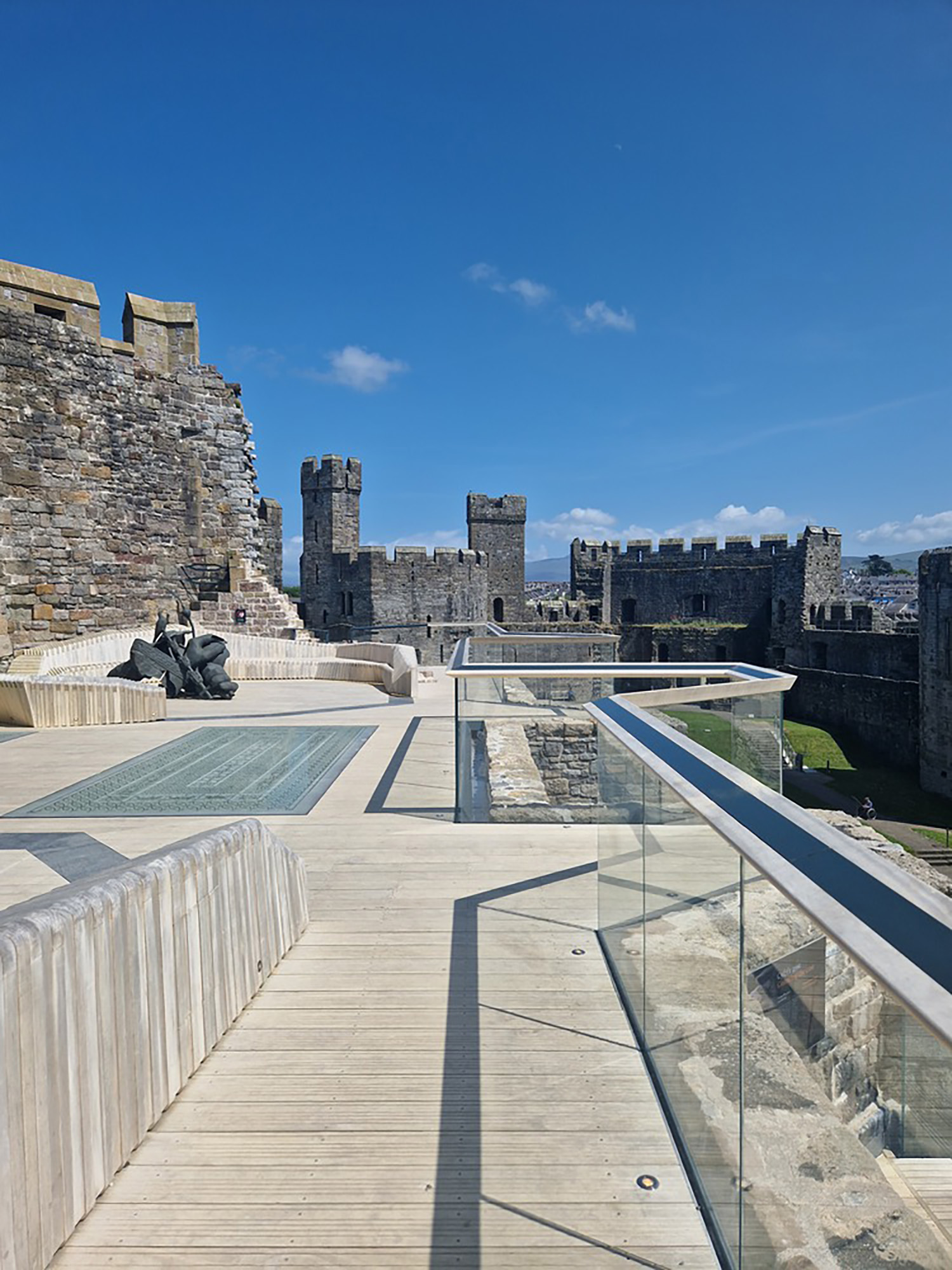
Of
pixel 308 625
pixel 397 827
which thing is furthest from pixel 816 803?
pixel 308 625

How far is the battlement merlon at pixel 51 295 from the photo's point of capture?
44.0 feet

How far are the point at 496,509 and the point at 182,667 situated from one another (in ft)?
108

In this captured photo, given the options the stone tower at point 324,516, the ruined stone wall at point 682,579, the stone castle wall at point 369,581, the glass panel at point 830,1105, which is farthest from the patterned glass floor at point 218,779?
the ruined stone wall at point 682,579

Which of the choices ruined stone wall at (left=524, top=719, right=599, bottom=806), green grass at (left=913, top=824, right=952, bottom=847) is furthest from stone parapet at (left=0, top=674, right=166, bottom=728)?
green grass at (left=913, top=824, right=952, bottom=847)

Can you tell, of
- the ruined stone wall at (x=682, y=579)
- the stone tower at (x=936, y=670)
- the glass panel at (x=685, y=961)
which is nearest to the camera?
the glass panel at (x=685, y=961)

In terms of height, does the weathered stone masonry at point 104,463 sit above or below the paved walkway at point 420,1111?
above

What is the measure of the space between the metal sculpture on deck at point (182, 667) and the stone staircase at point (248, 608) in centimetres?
411

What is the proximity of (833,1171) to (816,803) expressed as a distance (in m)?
21.4

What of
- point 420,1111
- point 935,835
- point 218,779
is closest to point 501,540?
point 935,835

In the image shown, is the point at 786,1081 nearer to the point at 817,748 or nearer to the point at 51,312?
the point at 51,312

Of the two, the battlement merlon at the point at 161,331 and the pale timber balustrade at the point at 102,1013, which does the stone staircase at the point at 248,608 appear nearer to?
the battlement merlon at the point at 161,331

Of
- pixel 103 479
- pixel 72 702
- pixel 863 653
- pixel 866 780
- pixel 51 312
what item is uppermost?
pixel 51 312

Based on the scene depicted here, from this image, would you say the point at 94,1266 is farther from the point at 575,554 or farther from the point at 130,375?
the point at 575,554

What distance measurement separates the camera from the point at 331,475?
38.8m
